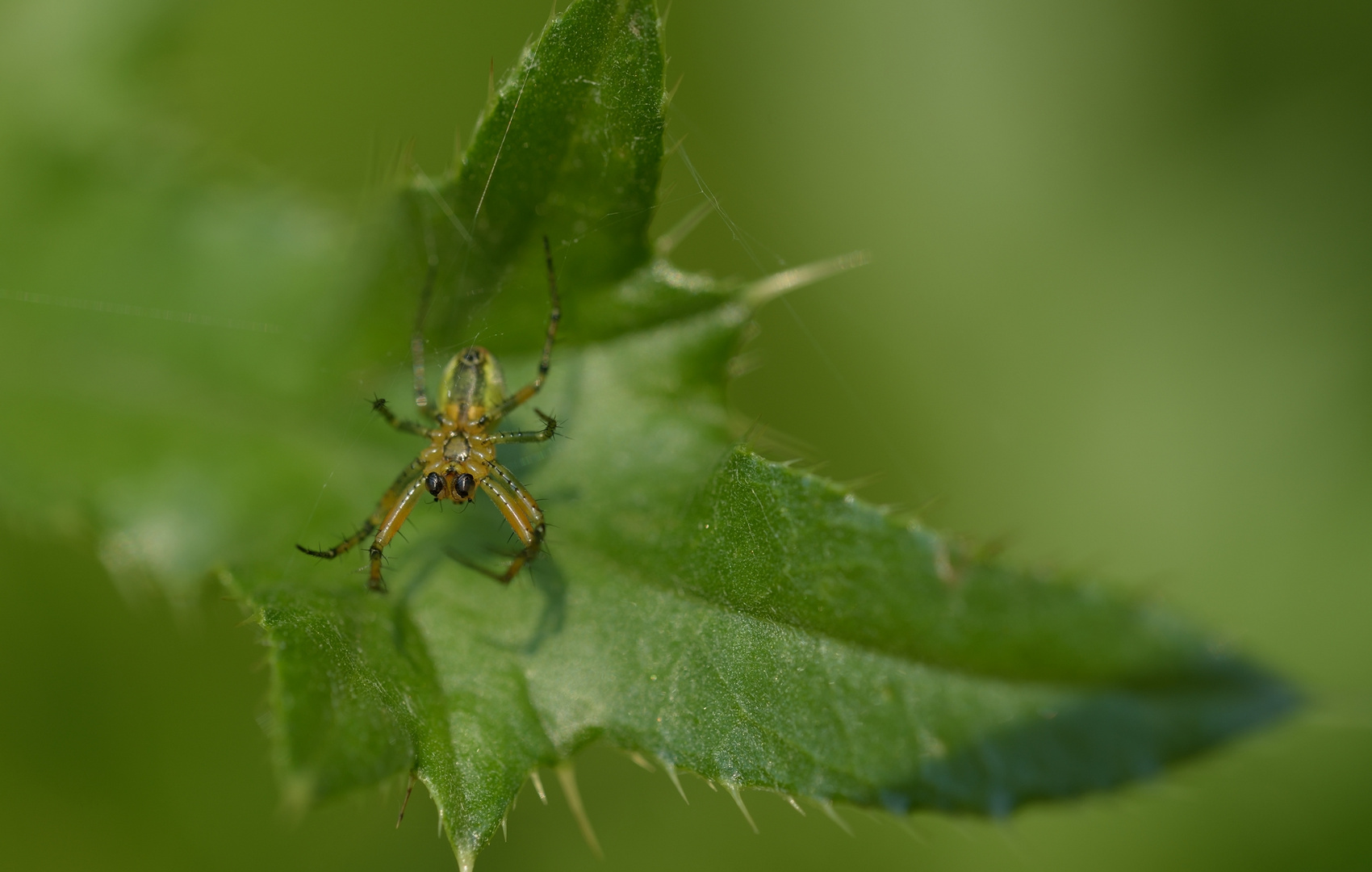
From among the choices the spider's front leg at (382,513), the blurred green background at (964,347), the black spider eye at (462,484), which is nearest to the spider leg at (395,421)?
the spider's front leg at (382,513)

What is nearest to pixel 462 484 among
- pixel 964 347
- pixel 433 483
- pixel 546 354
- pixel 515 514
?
pixel 433 483

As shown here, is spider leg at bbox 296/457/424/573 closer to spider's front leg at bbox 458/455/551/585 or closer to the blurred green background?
spider's front leg at bbox 458/455/551/585

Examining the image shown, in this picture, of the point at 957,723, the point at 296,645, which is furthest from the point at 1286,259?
the point at 296,645

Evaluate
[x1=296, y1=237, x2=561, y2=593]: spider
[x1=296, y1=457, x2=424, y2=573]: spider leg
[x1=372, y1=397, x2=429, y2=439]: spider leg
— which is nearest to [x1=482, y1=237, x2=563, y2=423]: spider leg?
[x1=296, y1=237, x2=561, y2=593]: spider

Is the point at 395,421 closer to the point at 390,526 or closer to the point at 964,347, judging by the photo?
the point at 390,526

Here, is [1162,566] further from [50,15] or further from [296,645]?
[50,15]

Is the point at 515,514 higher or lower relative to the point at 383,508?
higher
